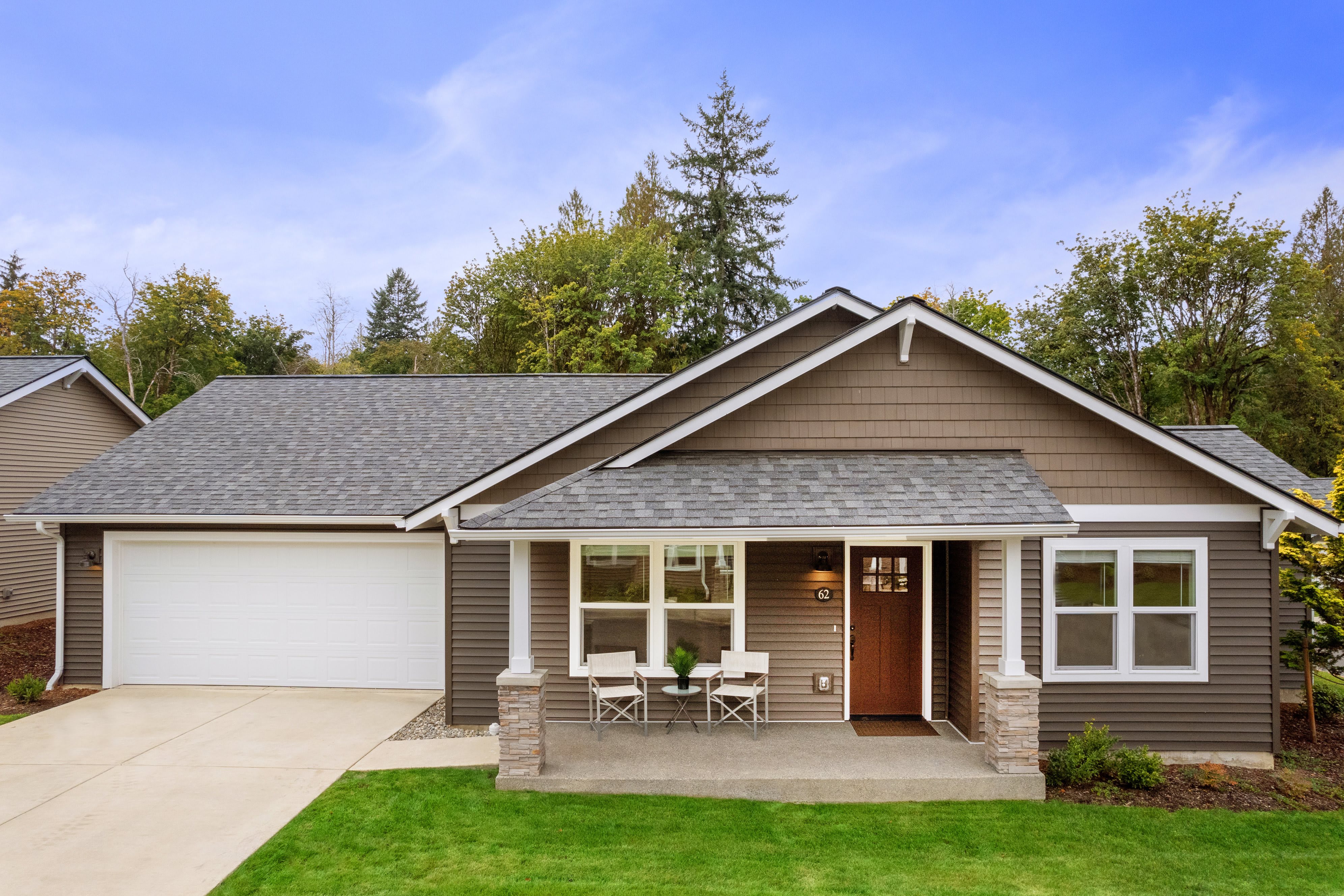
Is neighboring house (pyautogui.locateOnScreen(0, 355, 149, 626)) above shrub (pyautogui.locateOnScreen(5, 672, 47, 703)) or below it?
above

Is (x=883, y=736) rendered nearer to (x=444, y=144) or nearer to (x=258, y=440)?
(x=258, y=440)

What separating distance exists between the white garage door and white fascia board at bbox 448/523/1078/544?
12.4ft

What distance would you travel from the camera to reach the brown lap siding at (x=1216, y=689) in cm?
759

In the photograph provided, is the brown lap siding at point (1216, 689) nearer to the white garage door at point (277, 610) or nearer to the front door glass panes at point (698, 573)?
the front door glass panes at point (698, 573)

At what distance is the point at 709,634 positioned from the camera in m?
8.35

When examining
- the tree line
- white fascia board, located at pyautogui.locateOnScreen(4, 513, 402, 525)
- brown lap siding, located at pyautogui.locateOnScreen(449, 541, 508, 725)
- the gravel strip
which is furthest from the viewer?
the tree line

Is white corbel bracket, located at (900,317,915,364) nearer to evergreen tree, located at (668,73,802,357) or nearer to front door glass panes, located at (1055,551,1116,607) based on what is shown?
front door glass panes, located at (1055,551,1116,607)

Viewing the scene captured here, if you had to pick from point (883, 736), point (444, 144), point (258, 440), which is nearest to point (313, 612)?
point (258, 440)

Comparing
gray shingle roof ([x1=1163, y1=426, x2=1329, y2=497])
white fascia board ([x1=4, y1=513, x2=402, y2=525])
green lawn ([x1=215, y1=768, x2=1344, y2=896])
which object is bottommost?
green lawn ([x1=215, y1=768, x2=1344, y2=896])

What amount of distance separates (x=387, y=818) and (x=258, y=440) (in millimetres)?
8047

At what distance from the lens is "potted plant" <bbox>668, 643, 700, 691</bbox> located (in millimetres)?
7867

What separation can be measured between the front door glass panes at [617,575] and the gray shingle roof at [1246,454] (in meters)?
7.93

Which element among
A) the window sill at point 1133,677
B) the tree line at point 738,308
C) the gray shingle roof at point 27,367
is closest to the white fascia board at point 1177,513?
the window sill at point 1133,677

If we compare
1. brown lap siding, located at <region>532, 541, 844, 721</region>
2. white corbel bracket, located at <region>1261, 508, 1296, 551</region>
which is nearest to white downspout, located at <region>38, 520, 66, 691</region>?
brown lap siding, located at <region>532, 541, 844, 721</region>
